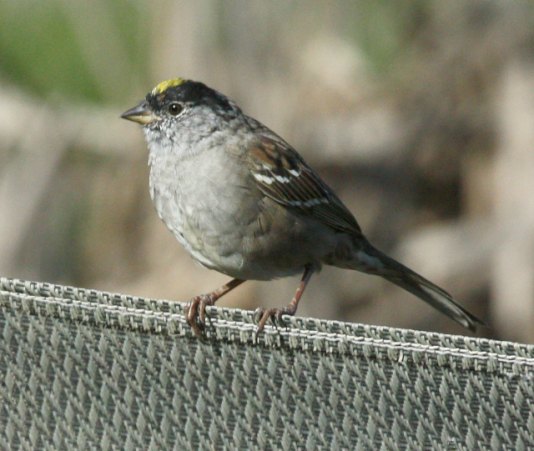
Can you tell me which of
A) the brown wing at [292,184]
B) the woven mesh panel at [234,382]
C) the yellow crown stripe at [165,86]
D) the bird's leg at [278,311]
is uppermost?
the yellow crown stripe at [165,86]

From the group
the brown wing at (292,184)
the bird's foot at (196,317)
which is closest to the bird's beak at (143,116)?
the brown wing at (292,184)

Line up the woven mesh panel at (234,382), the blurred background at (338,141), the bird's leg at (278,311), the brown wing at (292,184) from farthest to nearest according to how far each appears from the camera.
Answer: the blurred background at (338,141)
the brown wing at (292,184)
the bird's leg at (278,311)
the woven mesh panel at (234,382)

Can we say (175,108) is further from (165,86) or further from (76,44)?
(76,44)

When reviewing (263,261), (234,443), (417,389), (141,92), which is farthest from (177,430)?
(141,92)

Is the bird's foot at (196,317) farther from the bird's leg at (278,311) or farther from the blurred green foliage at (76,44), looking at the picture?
the blurred green foliage at (76,44)

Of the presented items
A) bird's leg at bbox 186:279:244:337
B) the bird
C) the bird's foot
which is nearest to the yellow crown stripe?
the bird

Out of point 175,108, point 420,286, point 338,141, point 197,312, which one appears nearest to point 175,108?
point 175,108

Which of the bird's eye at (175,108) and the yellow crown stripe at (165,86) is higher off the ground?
the yellow crown stripe at (165,86)

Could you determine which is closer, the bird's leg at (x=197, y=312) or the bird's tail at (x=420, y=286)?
the bird's leg at (x=197, y=312)
